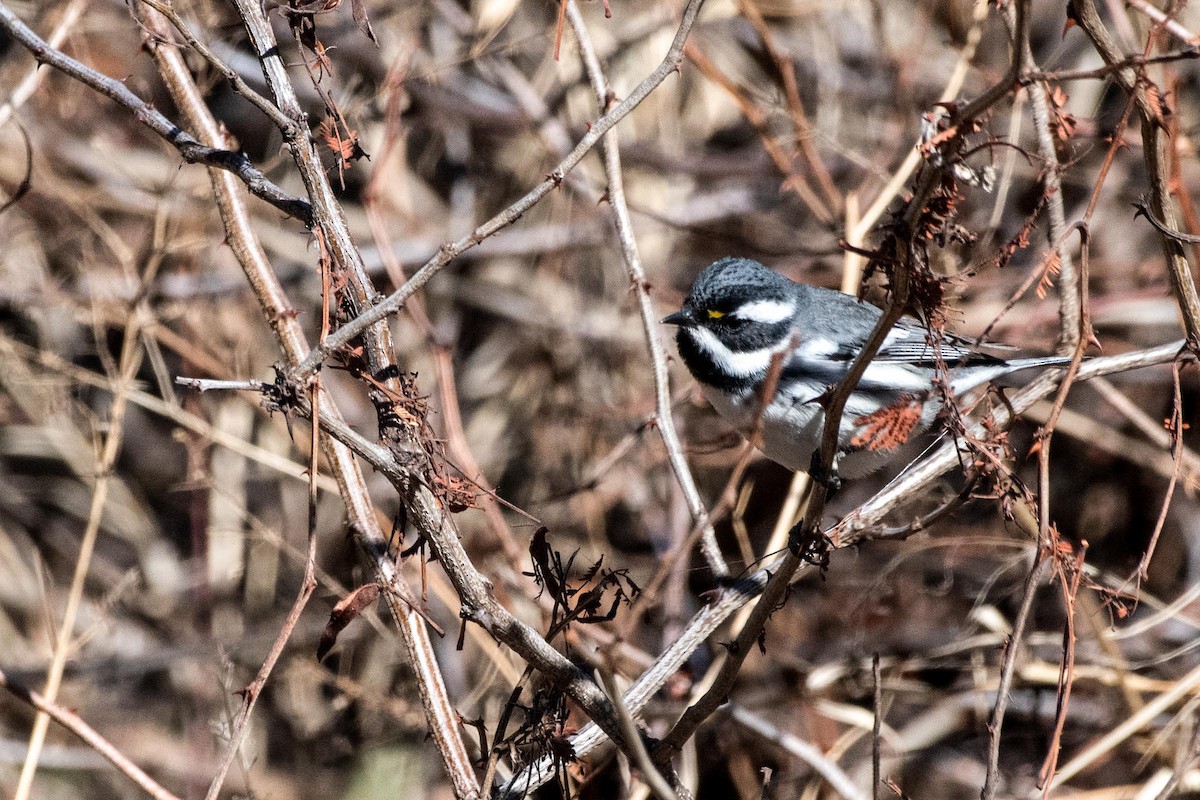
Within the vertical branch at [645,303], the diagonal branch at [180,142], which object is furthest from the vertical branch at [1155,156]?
the diagonal branch at [180,142]

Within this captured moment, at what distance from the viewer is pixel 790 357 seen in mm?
3744

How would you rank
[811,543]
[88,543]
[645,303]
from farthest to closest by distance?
[88,543]
[645,303]
[811,543]

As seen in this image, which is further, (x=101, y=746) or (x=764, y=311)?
(x=764, y=311)

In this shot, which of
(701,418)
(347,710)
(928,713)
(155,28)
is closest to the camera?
(155,28)

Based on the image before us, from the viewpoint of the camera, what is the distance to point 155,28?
292 centimetres

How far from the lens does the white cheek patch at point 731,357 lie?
12.9ft

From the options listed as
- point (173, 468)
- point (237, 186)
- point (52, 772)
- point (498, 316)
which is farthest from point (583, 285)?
point (52, 772)

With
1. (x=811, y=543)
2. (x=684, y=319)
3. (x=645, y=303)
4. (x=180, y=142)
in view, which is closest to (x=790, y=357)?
(x=684, y=319)

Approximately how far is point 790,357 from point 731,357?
29 cm

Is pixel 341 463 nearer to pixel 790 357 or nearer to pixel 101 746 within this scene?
A: pixel 101 746

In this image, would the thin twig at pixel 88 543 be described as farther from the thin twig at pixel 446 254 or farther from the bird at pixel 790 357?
the bird at pixel 790 357

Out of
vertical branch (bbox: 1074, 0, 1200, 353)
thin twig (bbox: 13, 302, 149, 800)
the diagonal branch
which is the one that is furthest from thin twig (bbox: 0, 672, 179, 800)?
vertical branch (bbox: 1074, 0, 1200, 353)

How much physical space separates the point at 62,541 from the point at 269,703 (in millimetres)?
1636

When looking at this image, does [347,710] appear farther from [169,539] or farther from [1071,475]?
[1071,475]
